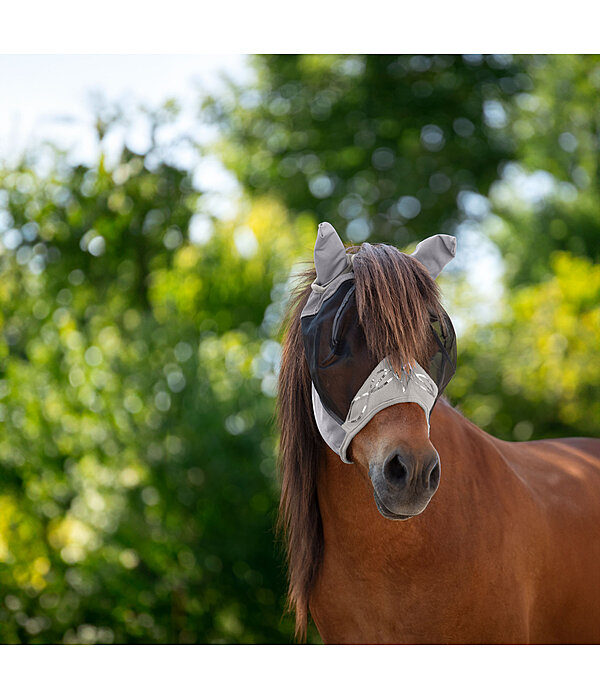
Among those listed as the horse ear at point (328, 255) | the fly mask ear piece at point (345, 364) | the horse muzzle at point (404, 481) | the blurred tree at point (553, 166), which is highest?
the blurred tree at point (553, 166)

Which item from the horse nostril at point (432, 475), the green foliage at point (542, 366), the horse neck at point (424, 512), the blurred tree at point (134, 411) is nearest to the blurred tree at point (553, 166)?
the green foliage at point (542, 366)

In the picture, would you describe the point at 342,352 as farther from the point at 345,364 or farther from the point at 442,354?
the point at 442,354

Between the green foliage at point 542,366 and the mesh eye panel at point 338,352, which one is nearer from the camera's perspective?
the mesh eye panel at point 338,352

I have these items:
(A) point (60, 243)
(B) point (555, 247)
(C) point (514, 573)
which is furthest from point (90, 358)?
(B) point (555, 247)

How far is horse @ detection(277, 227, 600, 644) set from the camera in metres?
1.62

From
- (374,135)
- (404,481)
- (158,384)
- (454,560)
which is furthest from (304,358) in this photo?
(374,135)

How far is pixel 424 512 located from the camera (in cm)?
178

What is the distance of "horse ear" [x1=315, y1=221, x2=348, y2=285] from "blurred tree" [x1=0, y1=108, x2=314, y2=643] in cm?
339

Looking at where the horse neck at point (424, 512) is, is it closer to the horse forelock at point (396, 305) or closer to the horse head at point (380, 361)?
the horse head at point (380, 361)

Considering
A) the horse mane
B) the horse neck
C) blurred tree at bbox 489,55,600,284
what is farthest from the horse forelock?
blurred tree at bbox 489,55,600,284

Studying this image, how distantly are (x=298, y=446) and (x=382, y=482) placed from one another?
42 centimetres

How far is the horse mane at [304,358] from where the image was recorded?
5.17 feet

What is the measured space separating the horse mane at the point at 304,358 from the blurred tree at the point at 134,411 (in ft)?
9.61

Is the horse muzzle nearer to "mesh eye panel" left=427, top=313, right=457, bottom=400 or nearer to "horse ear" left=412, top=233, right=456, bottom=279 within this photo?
"mesh eye panel" left=427, top=313, right=457, bottom=400
